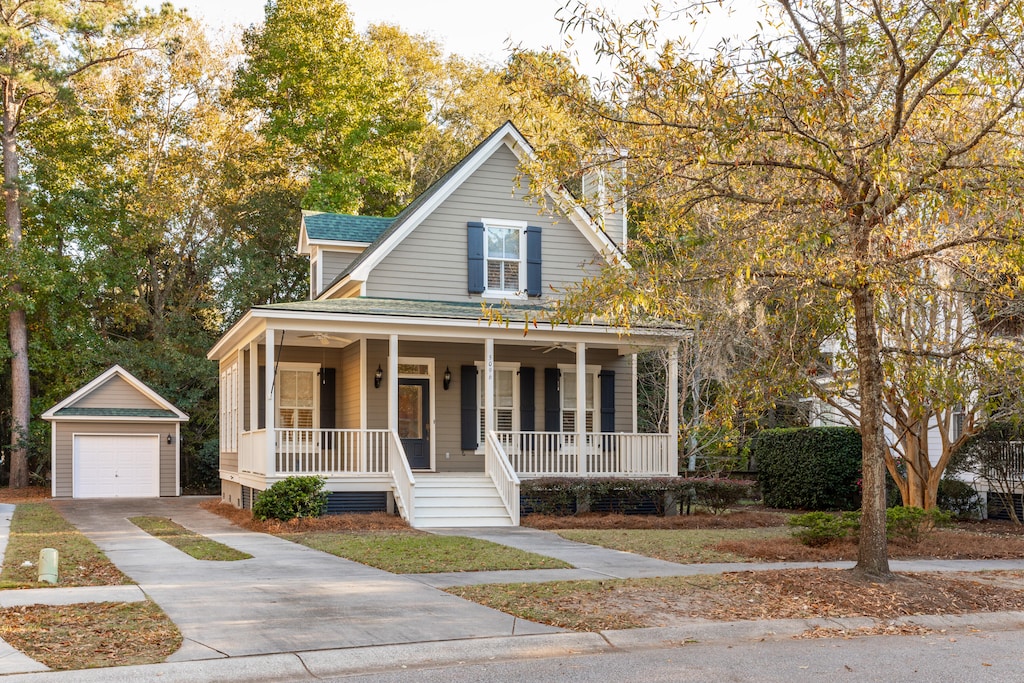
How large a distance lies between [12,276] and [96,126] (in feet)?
22.7

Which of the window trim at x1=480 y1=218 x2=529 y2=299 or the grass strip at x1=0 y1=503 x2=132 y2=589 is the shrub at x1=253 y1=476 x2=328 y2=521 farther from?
the window trim at x1=480 y1=218 x2=529 y2=299

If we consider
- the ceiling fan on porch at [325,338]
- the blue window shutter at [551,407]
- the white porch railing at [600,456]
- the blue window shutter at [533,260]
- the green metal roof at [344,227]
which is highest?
the green metal roof at [344,227]

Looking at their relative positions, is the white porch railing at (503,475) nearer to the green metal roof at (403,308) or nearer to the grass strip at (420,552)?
the green metal roof at (403,308)

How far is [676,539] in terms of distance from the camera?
641 inches

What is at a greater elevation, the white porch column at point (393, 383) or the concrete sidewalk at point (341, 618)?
the white porch column at point (393, 383)

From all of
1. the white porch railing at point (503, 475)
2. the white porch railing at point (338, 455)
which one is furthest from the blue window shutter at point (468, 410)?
the white porch railing at point (338, 455)

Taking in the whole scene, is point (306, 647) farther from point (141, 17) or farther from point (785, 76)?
point (141, 17)

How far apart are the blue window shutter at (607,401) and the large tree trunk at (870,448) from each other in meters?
12.2

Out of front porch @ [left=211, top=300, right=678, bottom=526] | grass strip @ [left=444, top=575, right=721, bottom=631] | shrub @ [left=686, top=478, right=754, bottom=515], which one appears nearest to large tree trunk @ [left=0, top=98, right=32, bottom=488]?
front porch @ [left=211, top=300, right=678, bottom=526]

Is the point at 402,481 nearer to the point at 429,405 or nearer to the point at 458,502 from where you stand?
the point at 458,502

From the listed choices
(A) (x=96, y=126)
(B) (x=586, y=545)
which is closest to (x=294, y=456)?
(B) (x=586, y=545)

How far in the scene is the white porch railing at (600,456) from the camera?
20656 mm

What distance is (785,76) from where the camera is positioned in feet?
35.8

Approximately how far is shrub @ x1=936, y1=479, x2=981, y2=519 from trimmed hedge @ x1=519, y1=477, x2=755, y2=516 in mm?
4416
